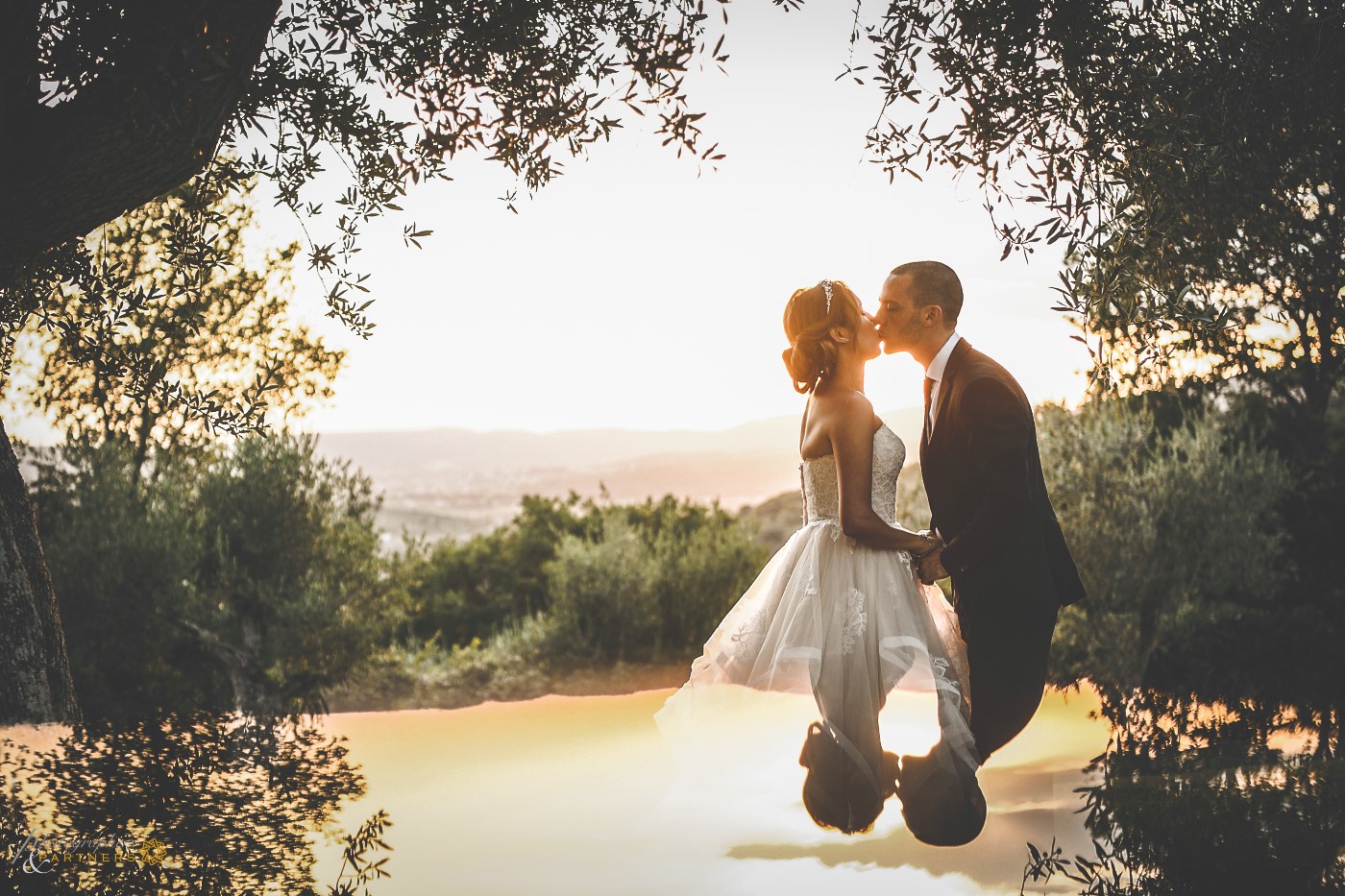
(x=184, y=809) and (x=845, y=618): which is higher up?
(x=845, y=618)

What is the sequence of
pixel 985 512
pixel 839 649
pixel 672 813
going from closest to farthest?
pixel 985 512 < pixel 839 649 < pixel 672 813

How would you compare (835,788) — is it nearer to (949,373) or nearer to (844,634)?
(844,634)

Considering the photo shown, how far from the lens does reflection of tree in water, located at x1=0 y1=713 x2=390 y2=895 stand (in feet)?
19.3

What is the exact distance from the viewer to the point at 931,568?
463 centimetres

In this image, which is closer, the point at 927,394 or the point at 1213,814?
the point at 927,394

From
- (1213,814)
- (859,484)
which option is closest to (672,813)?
(859,484)

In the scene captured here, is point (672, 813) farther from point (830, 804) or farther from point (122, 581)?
point (122, 581)

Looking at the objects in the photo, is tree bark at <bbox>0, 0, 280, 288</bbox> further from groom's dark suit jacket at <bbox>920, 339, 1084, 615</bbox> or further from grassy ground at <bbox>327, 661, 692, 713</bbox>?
grassy ground at <bbox>327, 661, 692, 713</bbox>

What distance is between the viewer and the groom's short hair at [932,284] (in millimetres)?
4602

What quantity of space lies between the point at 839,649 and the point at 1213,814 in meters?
4.45

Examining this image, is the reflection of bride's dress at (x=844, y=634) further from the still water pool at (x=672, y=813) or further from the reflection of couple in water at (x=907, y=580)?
the still water pool at (x=672, y=813)

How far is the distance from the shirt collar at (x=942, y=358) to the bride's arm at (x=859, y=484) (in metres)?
0.39

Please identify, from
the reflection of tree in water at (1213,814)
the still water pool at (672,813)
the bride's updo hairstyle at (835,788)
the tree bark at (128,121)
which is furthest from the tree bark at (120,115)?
the reflection of tree in water at (1213,814)

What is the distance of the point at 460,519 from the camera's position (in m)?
22.7
